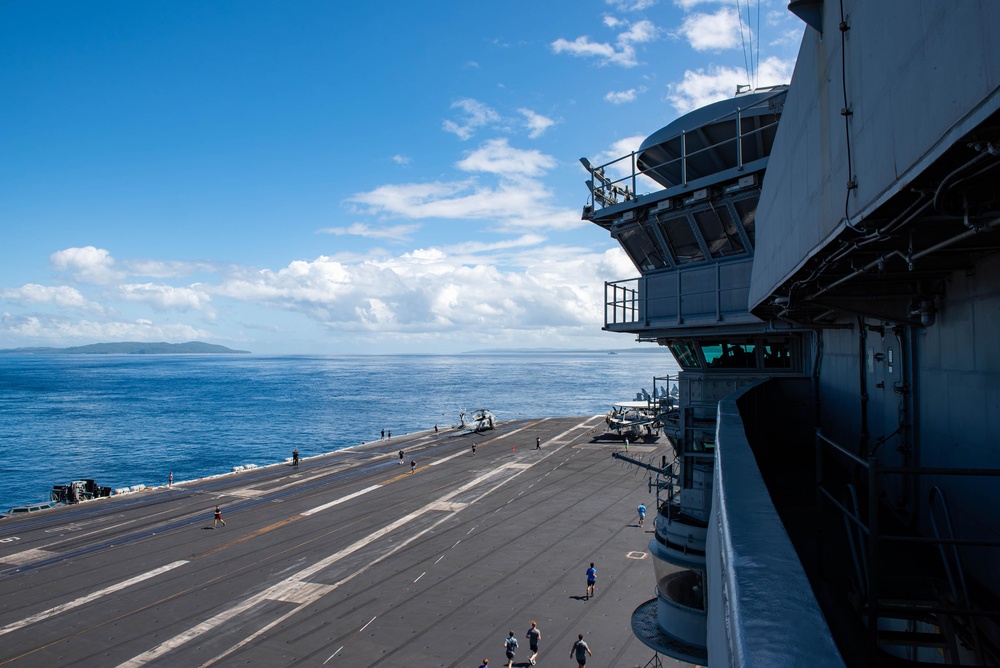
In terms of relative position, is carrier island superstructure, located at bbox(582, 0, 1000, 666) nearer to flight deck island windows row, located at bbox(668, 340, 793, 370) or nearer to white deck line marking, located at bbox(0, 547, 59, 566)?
flight deck island windows row, located at bbox(668, 340, 793, 370)

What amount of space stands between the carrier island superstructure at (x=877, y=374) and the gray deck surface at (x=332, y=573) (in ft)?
26.2

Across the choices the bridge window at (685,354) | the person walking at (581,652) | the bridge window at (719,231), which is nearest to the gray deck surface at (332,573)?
the person walking at (581,652)

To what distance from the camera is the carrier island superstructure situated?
7.78 feet

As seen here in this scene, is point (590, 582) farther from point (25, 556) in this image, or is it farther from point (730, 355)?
point (25, 556)

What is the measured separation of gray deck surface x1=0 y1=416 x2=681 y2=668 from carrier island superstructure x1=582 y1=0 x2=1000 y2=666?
799 centimetres

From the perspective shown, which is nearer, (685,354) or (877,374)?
(877,374)

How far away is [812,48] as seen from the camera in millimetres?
5508

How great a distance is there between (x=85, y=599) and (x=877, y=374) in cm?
2494

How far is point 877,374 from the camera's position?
7668mm

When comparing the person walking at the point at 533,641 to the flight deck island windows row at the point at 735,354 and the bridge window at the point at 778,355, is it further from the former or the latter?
the bridge window at the point at 778,355

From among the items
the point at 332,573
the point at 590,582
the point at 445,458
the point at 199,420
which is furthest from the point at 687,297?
the point at 199,420

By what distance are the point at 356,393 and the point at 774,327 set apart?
12581 cm

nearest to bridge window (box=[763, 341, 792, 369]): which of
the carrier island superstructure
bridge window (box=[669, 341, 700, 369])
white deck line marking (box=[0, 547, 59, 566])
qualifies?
bridge window (box=[669, 341, 700, 369])

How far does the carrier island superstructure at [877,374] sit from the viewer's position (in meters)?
2.37
